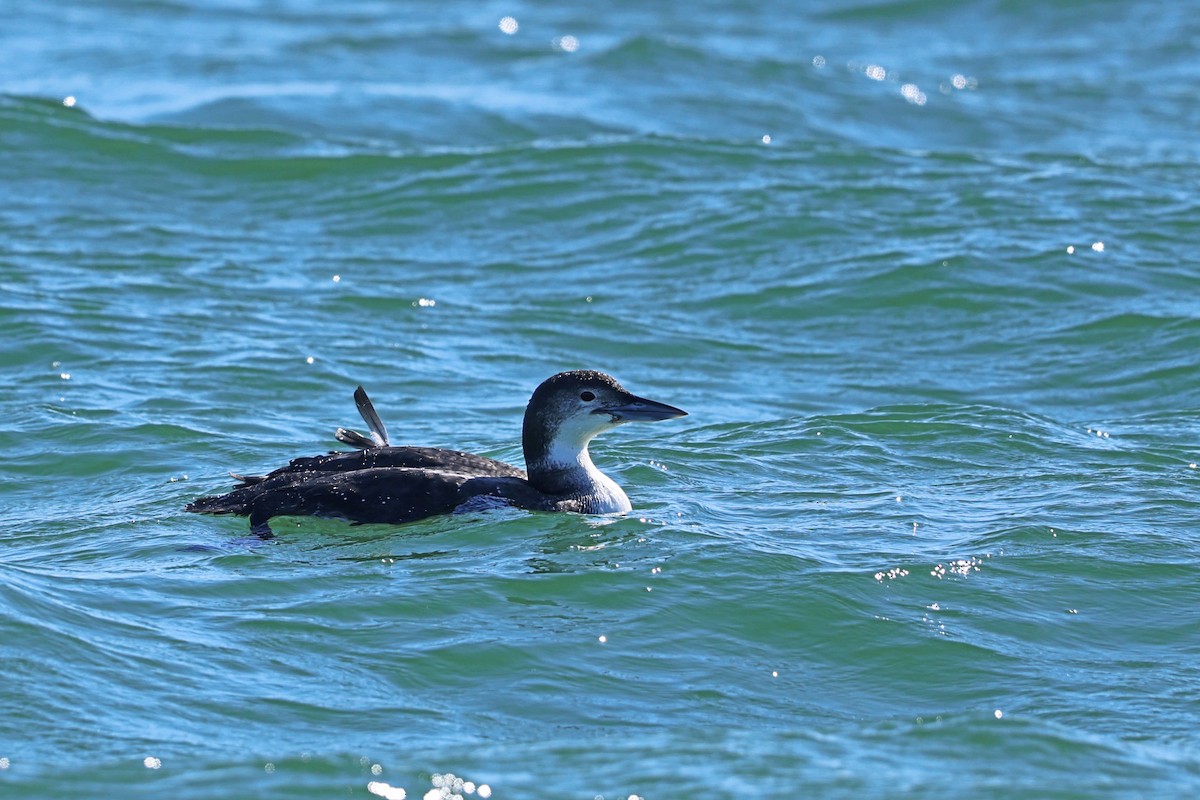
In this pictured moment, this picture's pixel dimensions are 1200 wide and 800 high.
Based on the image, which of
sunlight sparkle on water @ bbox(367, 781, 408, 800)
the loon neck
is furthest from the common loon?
sunlight sparkle on water @ bbox(367, 781, 408, 800)

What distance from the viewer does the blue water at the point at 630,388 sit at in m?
6.85

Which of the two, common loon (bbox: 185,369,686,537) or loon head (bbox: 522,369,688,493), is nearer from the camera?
common loon (bbox: 185,369,686,537)

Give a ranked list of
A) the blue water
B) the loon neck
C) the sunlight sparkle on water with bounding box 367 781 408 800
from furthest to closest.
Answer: the loon neck
the blue water
the sunlight sparkle on water with bounding box 367 781 408 800

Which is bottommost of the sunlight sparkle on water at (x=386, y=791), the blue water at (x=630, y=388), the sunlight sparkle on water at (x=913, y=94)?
the sunlight sparkle on water at (x=386, y=791)

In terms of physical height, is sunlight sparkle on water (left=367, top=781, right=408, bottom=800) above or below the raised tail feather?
below

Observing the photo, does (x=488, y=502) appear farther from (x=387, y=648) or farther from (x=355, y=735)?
(x=355, y=735)

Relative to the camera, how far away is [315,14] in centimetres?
2822

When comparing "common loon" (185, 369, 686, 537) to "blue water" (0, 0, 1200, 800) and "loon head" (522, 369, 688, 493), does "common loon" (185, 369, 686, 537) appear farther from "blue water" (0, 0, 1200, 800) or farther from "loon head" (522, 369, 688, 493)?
"blue water" (0, 0, 1200, 800)

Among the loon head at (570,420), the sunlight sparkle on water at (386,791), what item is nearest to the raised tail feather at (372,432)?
the loon head at (570,420)

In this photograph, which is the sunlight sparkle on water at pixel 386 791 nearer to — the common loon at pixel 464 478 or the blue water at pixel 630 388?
the blue water at pixel 630 388

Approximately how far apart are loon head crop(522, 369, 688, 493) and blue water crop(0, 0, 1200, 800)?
0.96ft

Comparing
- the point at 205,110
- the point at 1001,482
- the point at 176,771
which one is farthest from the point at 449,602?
the point at 205,110

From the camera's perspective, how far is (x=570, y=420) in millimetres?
9281

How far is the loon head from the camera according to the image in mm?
9258
